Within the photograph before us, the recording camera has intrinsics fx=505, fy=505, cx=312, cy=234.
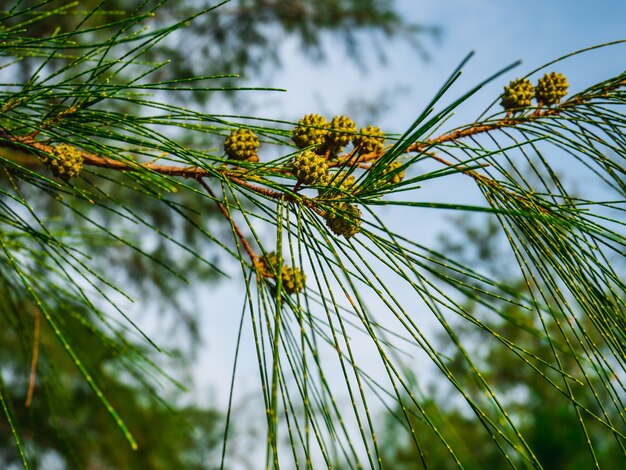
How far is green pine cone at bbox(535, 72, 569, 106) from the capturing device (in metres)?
0.80

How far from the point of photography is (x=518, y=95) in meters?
0.79

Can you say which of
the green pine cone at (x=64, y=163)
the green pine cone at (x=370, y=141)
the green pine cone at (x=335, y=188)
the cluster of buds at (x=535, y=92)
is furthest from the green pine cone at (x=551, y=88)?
the green pine cone at (x=64, y=163)

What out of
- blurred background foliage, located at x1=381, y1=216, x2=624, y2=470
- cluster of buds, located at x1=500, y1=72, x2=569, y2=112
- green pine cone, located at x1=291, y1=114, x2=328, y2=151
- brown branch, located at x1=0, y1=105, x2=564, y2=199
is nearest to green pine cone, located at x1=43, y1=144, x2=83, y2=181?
brown branch, located at x1=0, y1=105, x2=564, y2=199

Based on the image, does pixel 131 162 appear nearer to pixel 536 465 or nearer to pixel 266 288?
pixel 266 288

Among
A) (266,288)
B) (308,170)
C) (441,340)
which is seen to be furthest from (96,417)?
(441,340)

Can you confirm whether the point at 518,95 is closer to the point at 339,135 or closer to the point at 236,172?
the point at 339,135

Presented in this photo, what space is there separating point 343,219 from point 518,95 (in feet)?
1.27

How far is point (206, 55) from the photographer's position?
441cm

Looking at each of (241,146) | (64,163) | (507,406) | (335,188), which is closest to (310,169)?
(335,188)

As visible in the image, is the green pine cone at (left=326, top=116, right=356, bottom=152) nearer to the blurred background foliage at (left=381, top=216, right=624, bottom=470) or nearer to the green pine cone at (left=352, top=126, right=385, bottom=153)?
the green pine cone at (left=352, top=126, right=385, bottom=153)

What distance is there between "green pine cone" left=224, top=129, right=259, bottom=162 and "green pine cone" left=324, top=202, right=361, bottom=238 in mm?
214

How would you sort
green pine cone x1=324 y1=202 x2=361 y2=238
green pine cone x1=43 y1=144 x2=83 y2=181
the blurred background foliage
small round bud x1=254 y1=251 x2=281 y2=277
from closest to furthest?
green pine cone x1=324 y1=202 x2=361 y2=238 → green pine cone x1=43 y1=144 x2=83 y2=181 → small round bud x1=254 y1=251 x2=281 y2=277 → the blurred background foliage

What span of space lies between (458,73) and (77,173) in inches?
21.8

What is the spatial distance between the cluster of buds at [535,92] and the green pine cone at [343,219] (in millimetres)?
348
